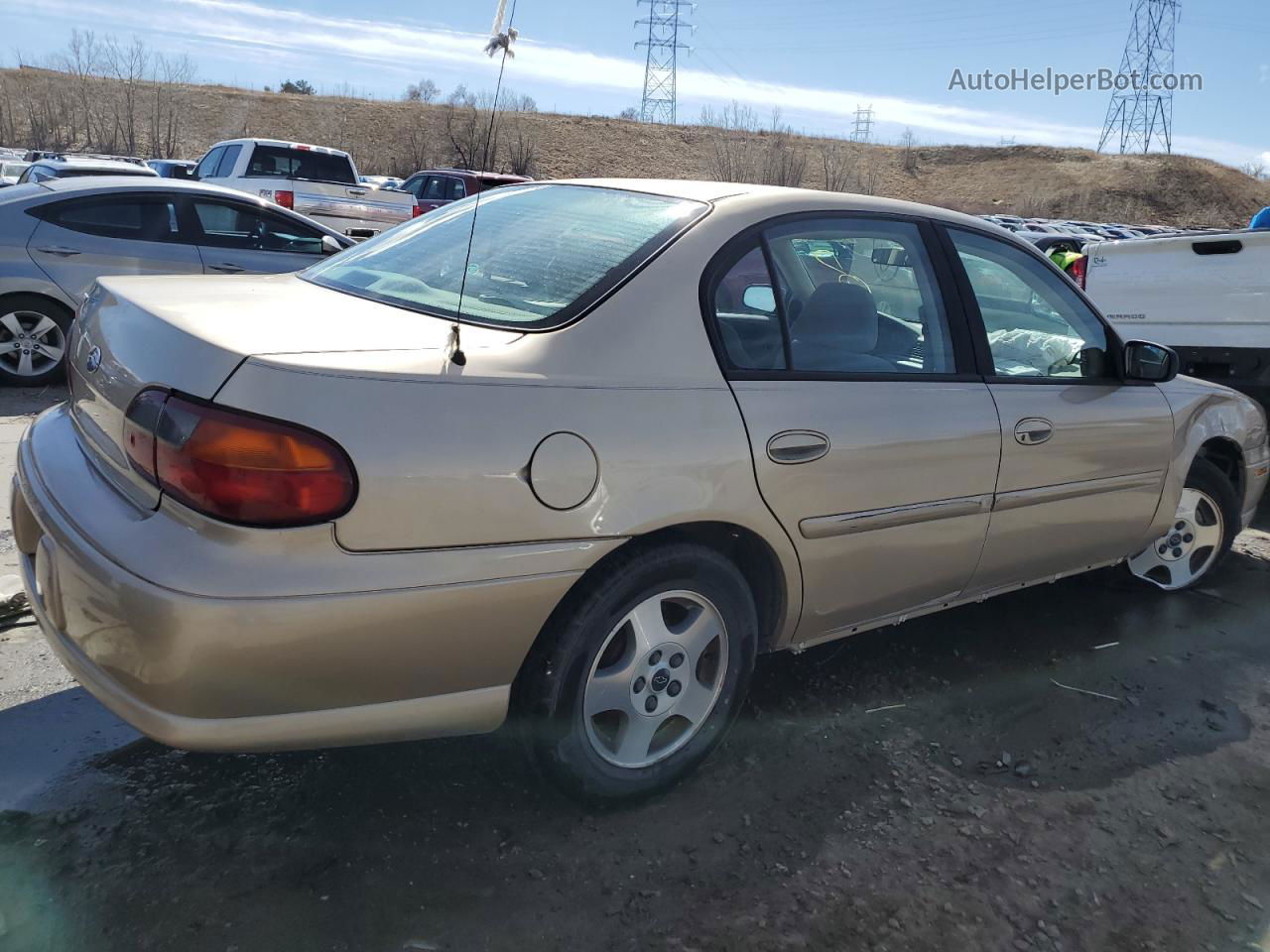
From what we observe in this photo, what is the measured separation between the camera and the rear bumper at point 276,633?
2.05 metres

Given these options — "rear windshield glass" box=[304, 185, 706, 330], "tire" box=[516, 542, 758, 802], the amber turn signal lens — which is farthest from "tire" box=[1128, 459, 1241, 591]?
the amber turn signal lens

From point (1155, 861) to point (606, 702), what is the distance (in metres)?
1.59

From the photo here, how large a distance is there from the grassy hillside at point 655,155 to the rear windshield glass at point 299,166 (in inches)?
1668

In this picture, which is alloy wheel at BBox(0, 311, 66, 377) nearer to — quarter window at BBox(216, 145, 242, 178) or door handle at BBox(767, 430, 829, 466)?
door handle at BBox(767, 430, 829, 466)

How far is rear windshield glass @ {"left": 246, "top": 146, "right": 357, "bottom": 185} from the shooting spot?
615 inches

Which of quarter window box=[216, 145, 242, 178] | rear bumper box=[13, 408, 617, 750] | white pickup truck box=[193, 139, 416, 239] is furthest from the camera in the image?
quarter window box=[216, 145, 242, 178]

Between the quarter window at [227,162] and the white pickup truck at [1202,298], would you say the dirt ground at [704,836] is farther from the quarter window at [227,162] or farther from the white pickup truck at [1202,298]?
the quarter window at [227,162]

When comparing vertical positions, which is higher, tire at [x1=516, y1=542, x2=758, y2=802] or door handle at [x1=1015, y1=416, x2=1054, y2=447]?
door handle at [x1=1015, y1=416, x2=1054, y2=447]

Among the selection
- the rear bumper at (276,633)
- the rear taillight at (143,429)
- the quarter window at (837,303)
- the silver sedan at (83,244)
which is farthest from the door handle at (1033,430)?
the silver sedan at (83,244)

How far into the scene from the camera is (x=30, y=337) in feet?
24.3

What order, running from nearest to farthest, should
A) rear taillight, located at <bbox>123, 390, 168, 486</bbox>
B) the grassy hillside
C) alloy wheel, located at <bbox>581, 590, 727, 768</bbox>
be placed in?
rear taillight, located at <bbox>123, 390, 168, 486</bbox>, alloy wheel, located at <bbox>581, 590, 727, 768</bbox>, the grassy hillside

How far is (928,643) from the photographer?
4078 millimetres

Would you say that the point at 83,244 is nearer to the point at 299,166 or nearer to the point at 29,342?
the point at 29,342

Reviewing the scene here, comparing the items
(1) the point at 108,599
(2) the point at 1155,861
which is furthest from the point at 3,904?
(2) the point at 1155,861
